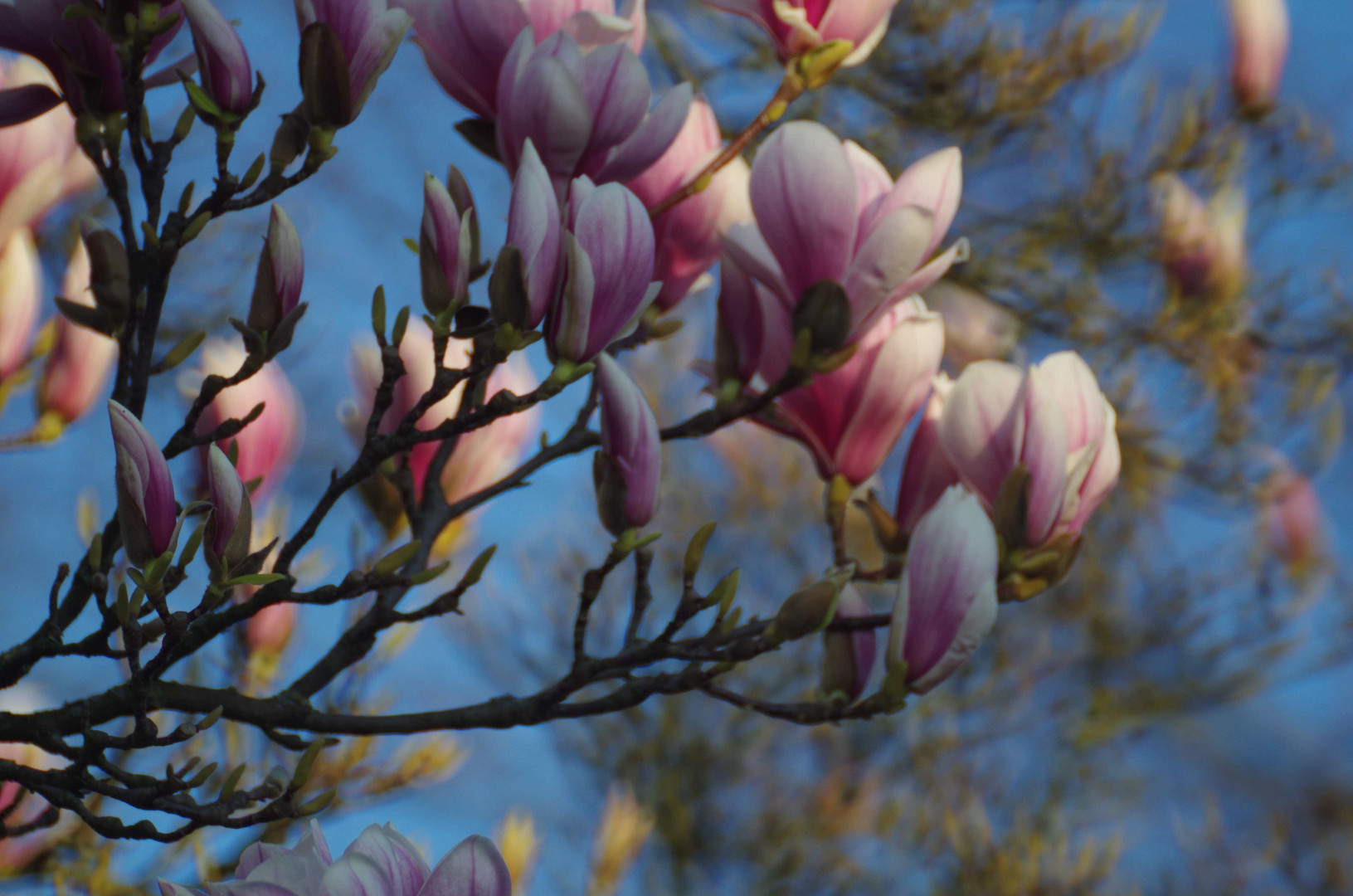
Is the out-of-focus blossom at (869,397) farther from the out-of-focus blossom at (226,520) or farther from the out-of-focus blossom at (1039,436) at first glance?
the out-of-focus blossom at (226,520)

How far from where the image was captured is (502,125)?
27.6 inches

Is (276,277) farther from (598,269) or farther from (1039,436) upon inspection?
(1039,436)

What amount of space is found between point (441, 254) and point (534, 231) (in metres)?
0.06

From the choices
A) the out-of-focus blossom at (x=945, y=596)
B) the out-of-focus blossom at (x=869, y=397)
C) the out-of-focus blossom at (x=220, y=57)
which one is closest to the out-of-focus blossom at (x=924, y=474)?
the out-of-focus blossom at (x=869, y=397)

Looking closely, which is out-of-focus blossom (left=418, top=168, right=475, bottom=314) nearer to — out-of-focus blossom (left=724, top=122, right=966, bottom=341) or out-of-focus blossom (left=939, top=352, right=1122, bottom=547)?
out-of-focus blossom (left=724, top=122, right=966, bottom=341)

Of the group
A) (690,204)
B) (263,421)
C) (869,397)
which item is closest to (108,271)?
(263,421)

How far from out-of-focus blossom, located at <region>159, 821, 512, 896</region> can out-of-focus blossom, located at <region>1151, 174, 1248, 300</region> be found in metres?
2.18

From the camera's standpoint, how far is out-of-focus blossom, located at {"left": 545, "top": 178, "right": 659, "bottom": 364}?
62 centimetres

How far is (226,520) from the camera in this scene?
0.58 metres

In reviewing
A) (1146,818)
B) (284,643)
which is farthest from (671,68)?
(1146,818)

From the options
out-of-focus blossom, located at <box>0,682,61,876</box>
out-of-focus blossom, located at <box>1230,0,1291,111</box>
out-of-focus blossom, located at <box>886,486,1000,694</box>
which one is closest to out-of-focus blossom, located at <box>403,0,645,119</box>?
out-of-focus blossom, located at <box>886,486,1000,694</box>

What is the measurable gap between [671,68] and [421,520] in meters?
1.58

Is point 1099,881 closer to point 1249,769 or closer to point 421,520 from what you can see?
point 421,520

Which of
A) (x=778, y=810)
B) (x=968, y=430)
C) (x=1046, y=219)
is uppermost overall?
(x=1046, y=219)
